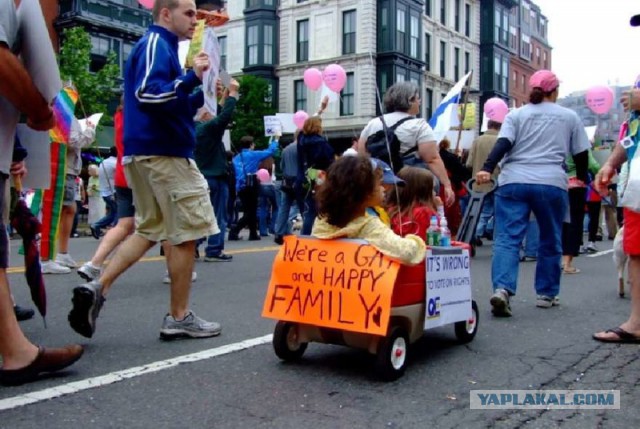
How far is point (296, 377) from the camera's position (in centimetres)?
348

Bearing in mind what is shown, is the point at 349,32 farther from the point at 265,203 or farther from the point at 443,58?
the point at 265,203

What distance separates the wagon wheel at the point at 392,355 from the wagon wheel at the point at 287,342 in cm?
56

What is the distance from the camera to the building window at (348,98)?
3738 centimetres

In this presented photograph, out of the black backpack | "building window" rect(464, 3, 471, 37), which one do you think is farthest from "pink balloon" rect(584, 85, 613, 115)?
"building window" rect(464, 3, 471, 37)

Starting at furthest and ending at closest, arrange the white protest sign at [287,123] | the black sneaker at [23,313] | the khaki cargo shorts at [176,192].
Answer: the white protest sign at [287,123], the black sneaker at [23,313], the khaki cargo shorts at [176,192]

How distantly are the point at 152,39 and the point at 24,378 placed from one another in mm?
1980

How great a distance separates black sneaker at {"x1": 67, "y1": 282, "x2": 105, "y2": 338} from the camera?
3742 mm

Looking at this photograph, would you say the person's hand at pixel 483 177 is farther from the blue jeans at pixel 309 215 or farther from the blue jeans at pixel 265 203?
the blue jeans at pixel 265 203

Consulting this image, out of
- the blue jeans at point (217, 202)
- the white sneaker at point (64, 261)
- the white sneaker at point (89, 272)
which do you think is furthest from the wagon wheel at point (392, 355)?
the white sneaker at point (64, 261)

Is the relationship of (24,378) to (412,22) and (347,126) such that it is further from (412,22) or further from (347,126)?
(412,22)

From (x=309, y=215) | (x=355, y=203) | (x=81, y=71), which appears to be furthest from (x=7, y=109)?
(x=81, y=71)

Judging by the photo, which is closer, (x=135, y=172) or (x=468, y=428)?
(x=468, y=428)

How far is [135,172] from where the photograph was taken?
4172 mm

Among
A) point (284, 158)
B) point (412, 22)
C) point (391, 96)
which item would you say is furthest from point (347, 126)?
point (391, 96)
